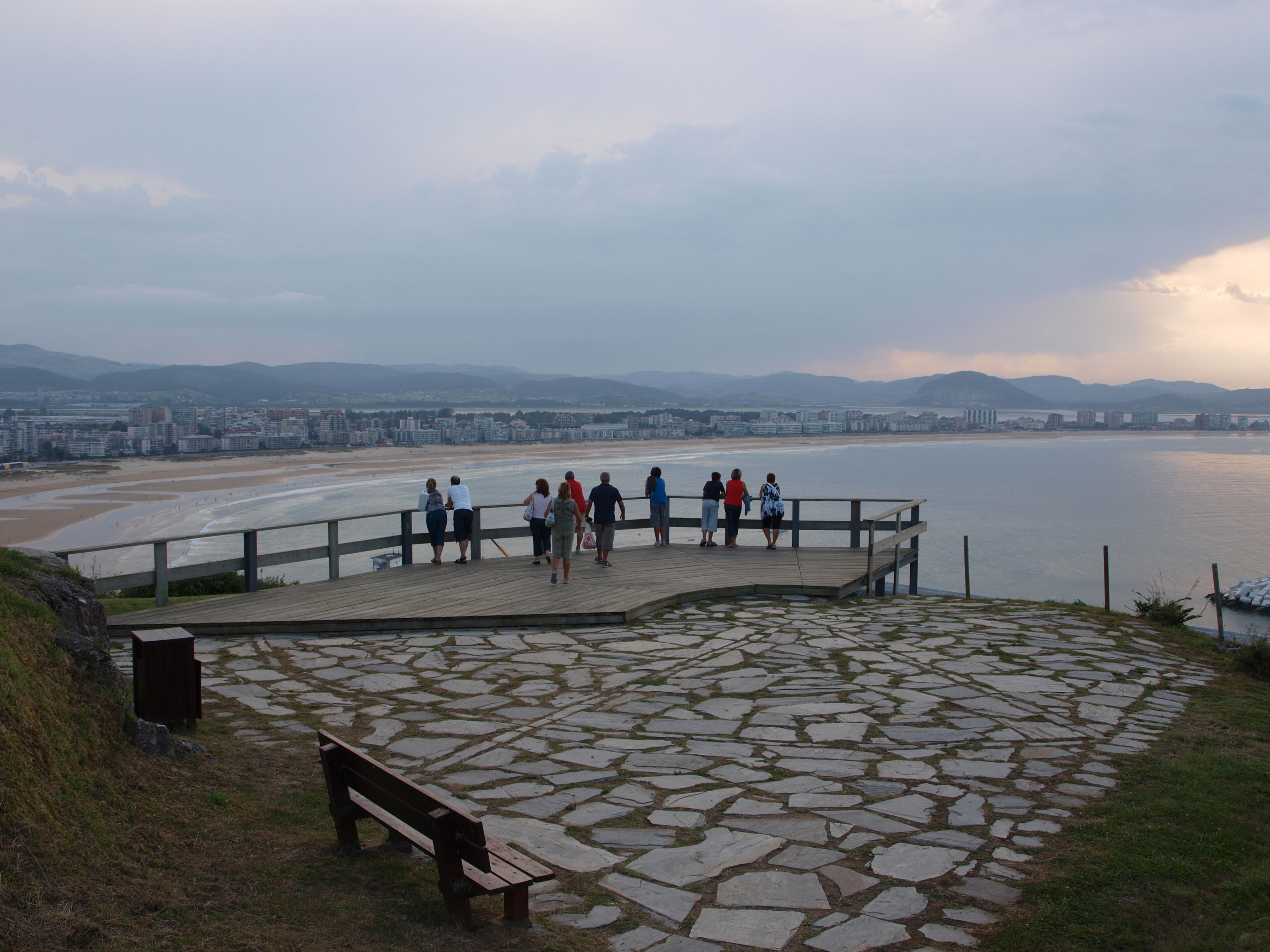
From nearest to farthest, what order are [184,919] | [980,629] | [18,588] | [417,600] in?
1. [184,919]
2. [18,588]
3. [980,629]
4. [417,600]

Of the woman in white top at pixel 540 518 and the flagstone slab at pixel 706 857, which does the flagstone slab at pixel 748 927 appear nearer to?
the flagstone slab at pixel 706 857

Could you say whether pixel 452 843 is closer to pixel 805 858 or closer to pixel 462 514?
pixel 805 858

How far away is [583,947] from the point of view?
318 centimetres

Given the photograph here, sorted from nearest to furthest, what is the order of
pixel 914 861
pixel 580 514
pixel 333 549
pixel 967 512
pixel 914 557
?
pixel 914 861
pixel 333 549
pixel 580 514
pixel 914 557
pixel 967 512

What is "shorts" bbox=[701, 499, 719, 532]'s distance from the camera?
14.7 m

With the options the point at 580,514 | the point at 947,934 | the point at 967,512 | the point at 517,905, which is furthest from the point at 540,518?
the point at 967,512

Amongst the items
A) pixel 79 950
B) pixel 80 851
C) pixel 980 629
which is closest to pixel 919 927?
pixel 79 950

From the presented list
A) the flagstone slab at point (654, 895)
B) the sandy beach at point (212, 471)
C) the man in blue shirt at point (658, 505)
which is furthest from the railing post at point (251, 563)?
the sandy beach at point (212, 471)

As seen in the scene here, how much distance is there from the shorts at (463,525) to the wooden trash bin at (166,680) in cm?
714

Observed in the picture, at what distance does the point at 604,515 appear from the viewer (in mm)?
12703

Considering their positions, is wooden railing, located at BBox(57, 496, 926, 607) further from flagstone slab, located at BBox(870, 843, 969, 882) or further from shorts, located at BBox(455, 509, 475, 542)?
flagstone slab, located at BBox(870, 843, 969, 882)

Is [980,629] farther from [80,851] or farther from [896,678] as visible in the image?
[80,851]

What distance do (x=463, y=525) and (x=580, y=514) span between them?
1.87m

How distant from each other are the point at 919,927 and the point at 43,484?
212 ft
